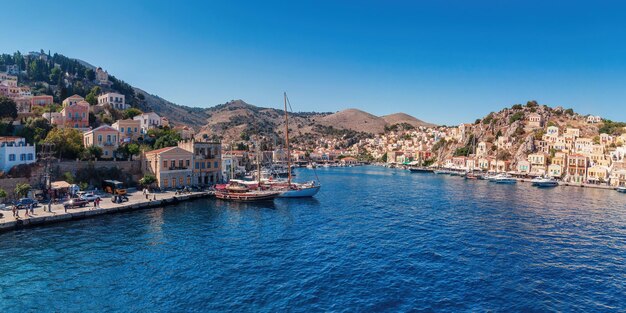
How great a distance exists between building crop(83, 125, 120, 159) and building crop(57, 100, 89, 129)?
9449 millimetres

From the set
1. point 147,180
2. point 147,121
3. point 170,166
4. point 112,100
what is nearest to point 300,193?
point 170,166

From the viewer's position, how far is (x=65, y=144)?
4534 cm

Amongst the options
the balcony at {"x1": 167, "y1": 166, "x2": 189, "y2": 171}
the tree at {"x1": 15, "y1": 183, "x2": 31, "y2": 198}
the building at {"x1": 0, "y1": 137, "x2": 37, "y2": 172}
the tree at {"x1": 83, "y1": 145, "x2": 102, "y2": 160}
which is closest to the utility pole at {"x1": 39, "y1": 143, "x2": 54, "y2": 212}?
the building at {"x1": 0, "y1": 137, "x2": 37, "y2": 172}

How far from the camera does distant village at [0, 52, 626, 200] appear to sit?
49.4 metres

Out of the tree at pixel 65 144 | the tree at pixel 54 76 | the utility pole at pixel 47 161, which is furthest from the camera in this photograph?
the tree at pixel 54 76

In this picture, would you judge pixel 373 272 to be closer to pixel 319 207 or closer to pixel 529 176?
pixel 319 207

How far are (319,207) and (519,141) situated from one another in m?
93.8

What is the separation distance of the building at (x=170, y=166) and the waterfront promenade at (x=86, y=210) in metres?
2.91

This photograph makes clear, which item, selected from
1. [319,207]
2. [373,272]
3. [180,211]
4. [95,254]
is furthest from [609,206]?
[95,254]

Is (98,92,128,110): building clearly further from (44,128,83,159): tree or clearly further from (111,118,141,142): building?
(44,128,83,159): tree

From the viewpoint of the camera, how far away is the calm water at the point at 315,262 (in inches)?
718

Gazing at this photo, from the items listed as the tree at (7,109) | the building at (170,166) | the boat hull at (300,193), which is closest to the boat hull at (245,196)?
the boat hull at (300,193)

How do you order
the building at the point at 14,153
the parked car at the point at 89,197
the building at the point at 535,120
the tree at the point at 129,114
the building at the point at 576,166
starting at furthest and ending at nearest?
the building at the point at 535,120
the building at the point at 576,166
the tree at the point at 129,114
the building at the point at 14,153
the parked car at the point at 89,197

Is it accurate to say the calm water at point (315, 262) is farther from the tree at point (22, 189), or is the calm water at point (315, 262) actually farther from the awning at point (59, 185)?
the awning at point (59, 185)
